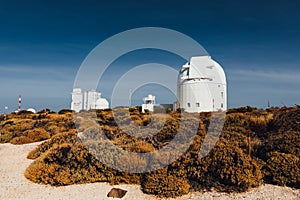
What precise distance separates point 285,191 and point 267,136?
243cm

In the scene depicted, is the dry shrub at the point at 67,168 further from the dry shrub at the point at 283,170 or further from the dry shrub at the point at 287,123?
the dry shrub at the point at 287,123

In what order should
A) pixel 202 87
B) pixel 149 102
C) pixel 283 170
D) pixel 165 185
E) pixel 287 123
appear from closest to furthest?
pixel 165 185 → pixel 283 170 → pixel 287 123 → pixel 202 87 → pixel 149 102

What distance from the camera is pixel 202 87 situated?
64.8 ft

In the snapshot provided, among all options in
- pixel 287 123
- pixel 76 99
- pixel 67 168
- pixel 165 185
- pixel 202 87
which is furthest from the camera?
pixel 76 99

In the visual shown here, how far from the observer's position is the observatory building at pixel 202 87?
19.7 m

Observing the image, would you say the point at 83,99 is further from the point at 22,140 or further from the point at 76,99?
the point at 22,140

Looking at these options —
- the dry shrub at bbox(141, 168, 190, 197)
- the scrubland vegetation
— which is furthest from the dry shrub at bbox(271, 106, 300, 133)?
the dry shrub at bbox(141, 168, 190, 197)

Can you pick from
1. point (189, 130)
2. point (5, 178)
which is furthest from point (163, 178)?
point (5, 178)

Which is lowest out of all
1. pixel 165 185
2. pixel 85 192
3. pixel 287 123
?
pixel 85 192

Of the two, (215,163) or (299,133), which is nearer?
(215,163)

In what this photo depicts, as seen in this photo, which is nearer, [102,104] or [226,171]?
[226,171]

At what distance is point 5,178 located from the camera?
620 centimetres

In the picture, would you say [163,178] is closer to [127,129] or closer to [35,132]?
[127,129]

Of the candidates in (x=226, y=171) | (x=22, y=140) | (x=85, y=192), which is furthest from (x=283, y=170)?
(x=22, y=140)
